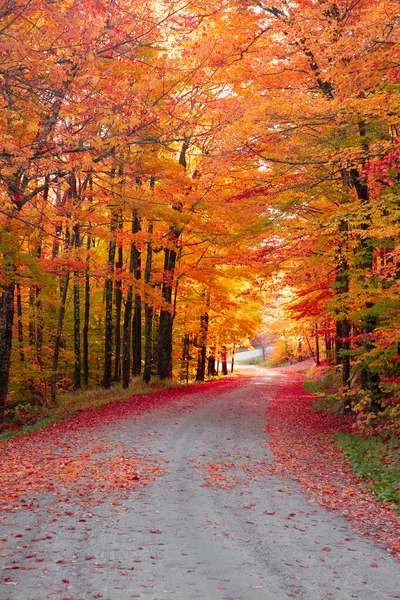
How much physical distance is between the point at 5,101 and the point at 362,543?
295 inches

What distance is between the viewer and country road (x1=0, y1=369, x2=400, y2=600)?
493 centimetres

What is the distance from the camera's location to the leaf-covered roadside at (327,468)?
7570mm

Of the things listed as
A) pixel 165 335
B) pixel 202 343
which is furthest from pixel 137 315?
pixel 202 343

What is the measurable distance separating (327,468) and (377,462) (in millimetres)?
1060

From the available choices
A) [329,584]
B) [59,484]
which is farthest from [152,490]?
[329,584]

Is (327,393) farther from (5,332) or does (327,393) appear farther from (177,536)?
(177,536)

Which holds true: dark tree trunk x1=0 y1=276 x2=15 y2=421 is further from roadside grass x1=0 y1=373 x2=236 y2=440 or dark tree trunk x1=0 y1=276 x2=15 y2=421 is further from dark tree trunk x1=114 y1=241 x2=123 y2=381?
dark tree trunk x1=114 y1=241 x2=123 y2=381

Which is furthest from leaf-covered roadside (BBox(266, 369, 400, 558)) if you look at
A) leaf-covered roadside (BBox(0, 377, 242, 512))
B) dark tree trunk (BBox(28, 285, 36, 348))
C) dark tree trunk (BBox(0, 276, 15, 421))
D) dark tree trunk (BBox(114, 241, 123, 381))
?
dark tree trunk (BBox(28, 285, 36, 348))

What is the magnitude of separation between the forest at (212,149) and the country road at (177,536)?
3901mm

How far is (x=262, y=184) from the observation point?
49.9ft

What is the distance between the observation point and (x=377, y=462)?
1088 centimetres

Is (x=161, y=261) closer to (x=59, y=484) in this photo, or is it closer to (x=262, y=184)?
(x=262, y=184)

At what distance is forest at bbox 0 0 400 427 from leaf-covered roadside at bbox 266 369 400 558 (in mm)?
1466

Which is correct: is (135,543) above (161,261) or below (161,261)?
below
